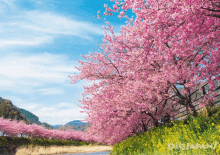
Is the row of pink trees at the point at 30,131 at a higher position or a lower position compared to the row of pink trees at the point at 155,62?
lower

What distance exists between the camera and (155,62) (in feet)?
25.6

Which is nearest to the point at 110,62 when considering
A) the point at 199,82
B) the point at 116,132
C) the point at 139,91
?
the point at 139,91

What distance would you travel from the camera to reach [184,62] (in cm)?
680

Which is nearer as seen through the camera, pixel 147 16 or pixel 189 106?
pixel 147 16

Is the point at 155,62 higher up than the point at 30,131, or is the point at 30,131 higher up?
the point at 155,62

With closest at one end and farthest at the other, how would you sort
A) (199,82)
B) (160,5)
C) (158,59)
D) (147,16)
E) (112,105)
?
(160,5) → (147,16) → (199,82) → (158,59) → (112,105)

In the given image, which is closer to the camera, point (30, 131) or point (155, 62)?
point (155, 62)

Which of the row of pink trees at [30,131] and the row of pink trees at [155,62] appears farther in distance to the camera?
the row of pink trees at [30,131]

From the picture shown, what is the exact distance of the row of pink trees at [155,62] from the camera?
209 inches

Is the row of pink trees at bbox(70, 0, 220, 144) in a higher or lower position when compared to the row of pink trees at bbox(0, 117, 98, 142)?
higher

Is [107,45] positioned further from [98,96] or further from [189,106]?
[189,106]

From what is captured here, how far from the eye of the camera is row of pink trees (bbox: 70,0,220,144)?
5.32 meters

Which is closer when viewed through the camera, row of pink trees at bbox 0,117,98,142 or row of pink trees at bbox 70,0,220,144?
row of pink trees at bbox 70,0,220,144

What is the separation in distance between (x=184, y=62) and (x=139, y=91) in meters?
2.17
